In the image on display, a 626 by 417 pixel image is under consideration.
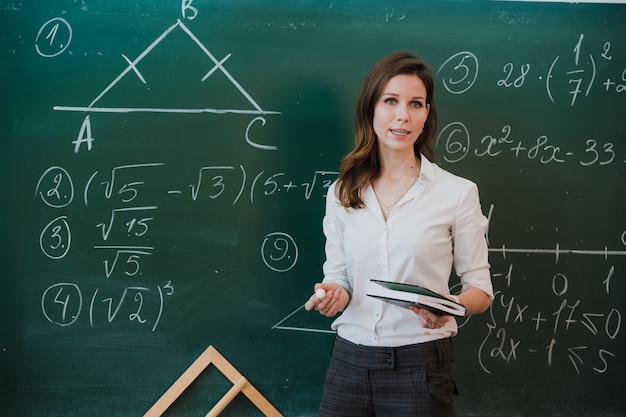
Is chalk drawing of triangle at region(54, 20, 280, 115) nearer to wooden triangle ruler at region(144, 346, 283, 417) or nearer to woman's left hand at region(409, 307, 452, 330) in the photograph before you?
wooden triangle ruler at region(144, 346, 283, 417)

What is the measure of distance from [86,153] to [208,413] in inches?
41.6

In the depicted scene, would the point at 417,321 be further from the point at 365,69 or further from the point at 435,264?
the point at 365,69

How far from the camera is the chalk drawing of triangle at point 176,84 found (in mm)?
2338

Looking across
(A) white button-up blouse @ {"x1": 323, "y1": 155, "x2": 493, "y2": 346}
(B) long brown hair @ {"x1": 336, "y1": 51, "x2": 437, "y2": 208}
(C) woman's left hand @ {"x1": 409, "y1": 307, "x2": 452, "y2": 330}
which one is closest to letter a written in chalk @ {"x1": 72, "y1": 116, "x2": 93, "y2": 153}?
(B) long brown hair @ {"x1": 336, "y1": 51, "x2": 437, "y2": 208}

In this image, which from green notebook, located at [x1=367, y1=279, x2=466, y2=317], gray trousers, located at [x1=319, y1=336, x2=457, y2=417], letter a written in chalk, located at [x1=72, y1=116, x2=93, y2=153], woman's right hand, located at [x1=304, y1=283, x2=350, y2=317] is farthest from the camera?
letter a written in chalk, located at [x1=72, y1=116, x2=93, y2=153]

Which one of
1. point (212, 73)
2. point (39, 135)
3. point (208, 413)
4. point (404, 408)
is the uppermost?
point (212, 73)

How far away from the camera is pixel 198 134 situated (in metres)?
2.36

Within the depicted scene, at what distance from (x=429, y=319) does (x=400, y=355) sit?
137mm

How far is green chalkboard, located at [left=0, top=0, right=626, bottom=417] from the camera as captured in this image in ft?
7.63

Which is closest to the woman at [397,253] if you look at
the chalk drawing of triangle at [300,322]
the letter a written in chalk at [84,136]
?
the chalk drawing of triangle at [300,322]

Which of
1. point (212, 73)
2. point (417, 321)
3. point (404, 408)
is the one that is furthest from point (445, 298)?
point (212, 73)

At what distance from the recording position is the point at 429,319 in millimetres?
1470

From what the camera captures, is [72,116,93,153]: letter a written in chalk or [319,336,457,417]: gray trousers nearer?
[319,336,457,417]: gray trousers

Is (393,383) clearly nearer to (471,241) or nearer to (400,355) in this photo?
(400,355)
